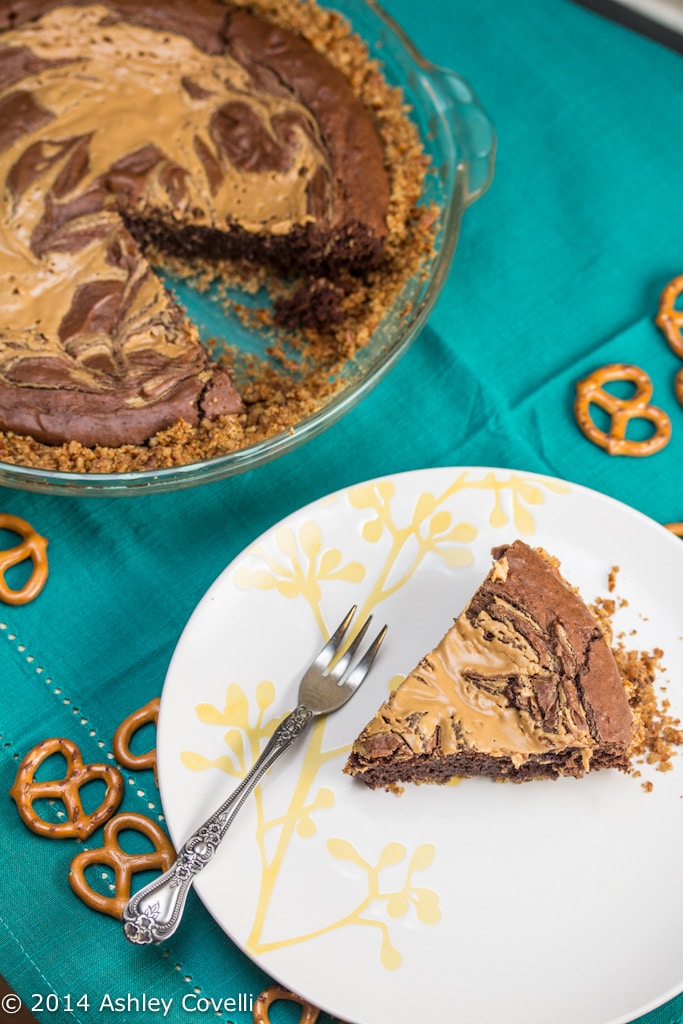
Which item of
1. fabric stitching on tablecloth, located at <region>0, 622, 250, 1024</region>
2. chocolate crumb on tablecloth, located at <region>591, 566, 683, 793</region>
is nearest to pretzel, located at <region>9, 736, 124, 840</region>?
fabric stitching on tablecloth, located at <region>0, 622, 250, 1024</region>

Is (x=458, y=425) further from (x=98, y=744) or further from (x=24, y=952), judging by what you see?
(x=24, y=952)

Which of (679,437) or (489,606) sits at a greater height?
(679,437)

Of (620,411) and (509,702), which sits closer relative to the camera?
(509,702)

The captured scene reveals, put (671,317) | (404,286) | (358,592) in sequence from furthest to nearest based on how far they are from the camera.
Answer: (671,317)
(404,286)
(358,592)

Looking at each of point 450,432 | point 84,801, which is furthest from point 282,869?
point 450,432

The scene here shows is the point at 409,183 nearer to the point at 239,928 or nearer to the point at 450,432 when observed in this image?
the point at 450,432

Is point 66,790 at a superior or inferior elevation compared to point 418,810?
inferior

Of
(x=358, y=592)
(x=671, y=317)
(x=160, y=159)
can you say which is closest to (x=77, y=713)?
(x=358, y=592)

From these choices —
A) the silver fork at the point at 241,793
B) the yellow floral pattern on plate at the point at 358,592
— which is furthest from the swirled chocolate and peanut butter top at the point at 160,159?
the silver fork at the point at 241,793
